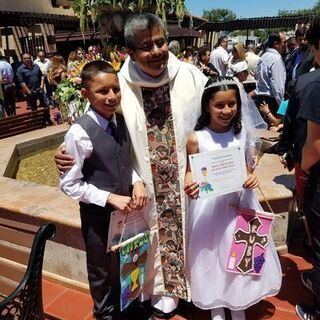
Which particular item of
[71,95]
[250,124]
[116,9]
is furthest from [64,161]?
[71,95]

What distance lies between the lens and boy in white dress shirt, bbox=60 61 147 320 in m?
1.81

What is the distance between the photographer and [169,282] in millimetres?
2352

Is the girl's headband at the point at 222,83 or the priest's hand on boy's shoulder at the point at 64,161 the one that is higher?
the girl's headband at the point at 222,83

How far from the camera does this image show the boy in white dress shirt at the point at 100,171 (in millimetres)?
1814

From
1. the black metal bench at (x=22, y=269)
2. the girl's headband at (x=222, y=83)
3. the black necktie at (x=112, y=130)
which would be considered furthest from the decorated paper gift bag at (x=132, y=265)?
the girl's headband at (x=222, y=83)

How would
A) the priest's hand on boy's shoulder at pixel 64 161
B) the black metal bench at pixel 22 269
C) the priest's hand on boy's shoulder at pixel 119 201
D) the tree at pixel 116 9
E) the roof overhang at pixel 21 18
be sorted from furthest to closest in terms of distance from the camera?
the roof overhang at pixel 21 18 → the tree at pixel 116 9 → the priest's hand on boy's shoulder at pixel 119 201 → the priest's hand on boy's shoulder at pixel 64 161 → the black metal bench at pixel 22 269

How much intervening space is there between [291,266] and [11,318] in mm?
2068

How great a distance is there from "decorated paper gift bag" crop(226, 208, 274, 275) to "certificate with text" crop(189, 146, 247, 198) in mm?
206

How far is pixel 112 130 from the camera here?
1.94m

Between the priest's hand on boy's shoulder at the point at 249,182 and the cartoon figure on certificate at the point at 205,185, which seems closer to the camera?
the cartoon figure on certificate at the point at 205,185

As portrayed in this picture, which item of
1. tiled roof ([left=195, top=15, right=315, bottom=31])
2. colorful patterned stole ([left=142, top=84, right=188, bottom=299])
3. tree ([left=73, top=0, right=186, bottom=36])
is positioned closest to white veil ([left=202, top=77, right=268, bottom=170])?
colorful patterned stole ([left=142, top=84, right=188, bottom=299])

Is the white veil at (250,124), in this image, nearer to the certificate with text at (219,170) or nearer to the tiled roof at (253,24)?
the certificate with text at (219,170)

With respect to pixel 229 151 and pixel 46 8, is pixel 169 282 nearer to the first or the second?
pixel 229 151

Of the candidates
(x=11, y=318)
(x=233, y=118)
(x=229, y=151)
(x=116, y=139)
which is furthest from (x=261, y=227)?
(x=11, y=318)
